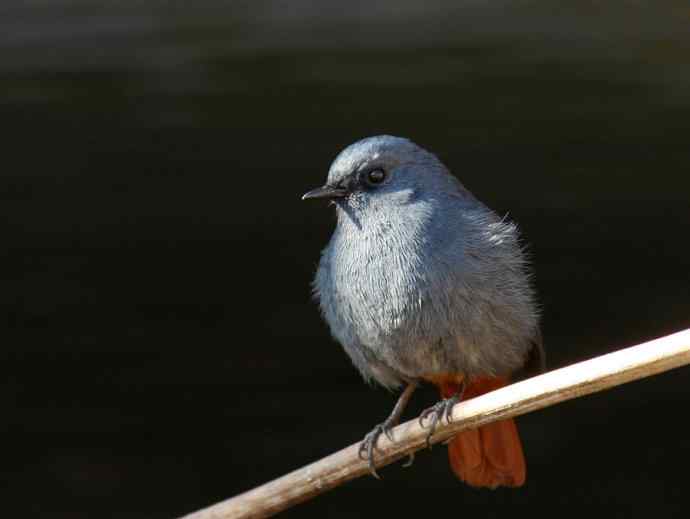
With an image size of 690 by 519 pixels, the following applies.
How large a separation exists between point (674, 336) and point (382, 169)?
2.84 feet

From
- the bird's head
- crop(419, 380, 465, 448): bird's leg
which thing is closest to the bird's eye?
the bird's head

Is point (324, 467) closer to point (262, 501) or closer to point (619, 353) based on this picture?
point (262, 501)

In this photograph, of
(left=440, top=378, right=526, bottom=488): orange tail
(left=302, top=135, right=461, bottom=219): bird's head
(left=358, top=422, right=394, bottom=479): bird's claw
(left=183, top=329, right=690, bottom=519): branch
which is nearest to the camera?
(left=183, top=329, right=690, bottom=519): branch

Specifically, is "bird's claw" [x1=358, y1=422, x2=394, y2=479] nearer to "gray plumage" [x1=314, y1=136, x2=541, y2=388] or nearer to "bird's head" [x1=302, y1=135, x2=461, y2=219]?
"gray plumage" [x1=314, y1=136, x2=541, y2=388]

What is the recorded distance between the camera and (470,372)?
2889mm

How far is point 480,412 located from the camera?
2441mm

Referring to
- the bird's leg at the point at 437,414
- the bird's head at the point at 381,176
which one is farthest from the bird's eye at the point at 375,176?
the bird's leg at the point at 437,414

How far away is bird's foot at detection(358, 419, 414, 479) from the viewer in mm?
2510

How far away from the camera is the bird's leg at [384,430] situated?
2.54 m

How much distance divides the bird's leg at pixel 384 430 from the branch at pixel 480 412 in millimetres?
22

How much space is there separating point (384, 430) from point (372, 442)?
0.10 meters

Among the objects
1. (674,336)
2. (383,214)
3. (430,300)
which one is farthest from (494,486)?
(674,336)

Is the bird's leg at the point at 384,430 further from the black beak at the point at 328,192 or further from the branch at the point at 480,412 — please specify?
the black beak at the point at 328,192

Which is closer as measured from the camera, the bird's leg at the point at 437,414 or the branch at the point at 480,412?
the branch at the point at 480,412
